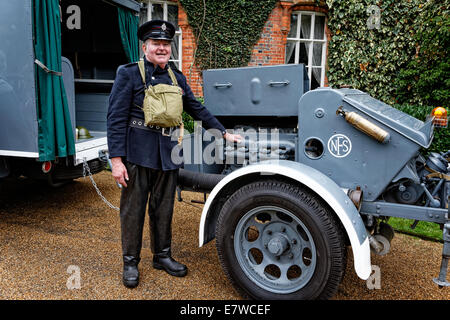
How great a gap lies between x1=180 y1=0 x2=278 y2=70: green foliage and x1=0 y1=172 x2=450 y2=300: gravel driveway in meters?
4.74

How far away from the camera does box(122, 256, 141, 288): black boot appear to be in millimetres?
2816

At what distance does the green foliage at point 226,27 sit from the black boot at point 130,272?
631 cm

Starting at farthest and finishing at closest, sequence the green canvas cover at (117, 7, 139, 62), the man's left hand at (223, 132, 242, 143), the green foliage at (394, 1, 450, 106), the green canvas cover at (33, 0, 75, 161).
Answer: the green foliage at (394, 1, 450, 106) → the green canvas cover at (117, 7, 139, 62) → the green canvas cover at (33, 0, 75, 161) → the man's left hand at (223, 132, 242, 143)

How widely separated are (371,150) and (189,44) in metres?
6.81

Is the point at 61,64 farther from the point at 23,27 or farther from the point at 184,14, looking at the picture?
the point at 184,14

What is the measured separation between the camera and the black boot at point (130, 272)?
9.24ft

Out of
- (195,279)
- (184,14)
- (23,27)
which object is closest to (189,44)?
(184,14)

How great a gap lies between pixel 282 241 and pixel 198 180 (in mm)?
950

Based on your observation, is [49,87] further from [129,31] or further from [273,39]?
[273,39]

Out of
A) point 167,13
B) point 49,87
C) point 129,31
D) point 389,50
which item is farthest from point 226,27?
point 49,87

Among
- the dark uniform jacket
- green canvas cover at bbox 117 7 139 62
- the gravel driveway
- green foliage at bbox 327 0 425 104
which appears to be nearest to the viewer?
the dark uniform jacket

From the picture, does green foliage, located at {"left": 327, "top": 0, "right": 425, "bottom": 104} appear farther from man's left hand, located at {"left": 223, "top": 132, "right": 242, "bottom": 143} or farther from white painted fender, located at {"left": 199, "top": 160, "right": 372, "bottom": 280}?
white painted fender, located at {"left": 199, "top": 160, "right": 372, "bottom": 280}

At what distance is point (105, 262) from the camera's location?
3246mm

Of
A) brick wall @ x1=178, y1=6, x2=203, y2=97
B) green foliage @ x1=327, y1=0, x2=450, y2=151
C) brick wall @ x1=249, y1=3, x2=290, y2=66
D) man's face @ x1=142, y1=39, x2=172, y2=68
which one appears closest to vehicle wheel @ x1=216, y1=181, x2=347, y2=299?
man's face @ x1=142, y1=39, x2=172, y2=68
